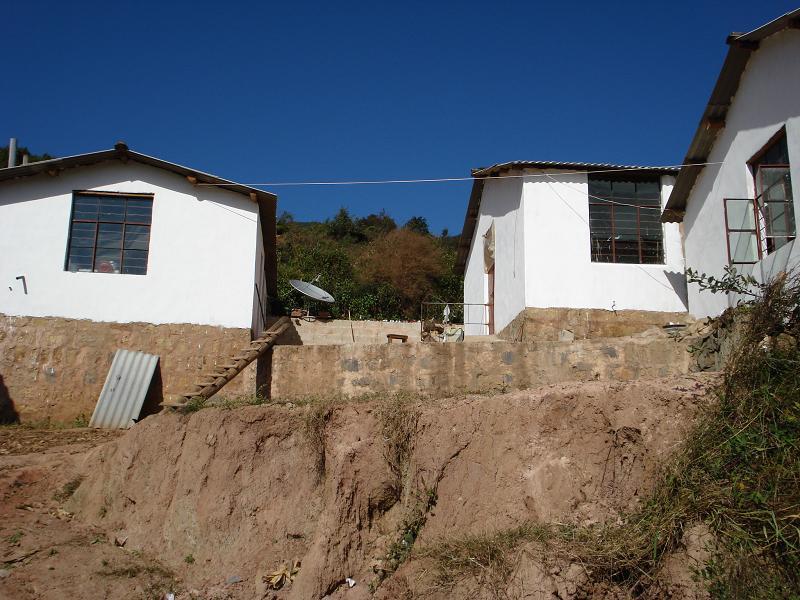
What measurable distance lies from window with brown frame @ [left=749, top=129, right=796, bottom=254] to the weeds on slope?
2356 mm

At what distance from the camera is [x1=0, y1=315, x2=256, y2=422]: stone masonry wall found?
1397 cm

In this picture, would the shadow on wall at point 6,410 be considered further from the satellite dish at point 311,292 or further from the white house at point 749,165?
the white house at point 749,165

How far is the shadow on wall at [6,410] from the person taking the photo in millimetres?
13812

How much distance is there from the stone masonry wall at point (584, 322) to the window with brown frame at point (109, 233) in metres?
8.18

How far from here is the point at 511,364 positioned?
11.6m

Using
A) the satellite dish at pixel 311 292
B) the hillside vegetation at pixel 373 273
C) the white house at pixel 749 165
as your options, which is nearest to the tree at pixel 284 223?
the hillside vegetation at pixel 373 273

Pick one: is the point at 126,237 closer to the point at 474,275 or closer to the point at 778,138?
the point at 474,275

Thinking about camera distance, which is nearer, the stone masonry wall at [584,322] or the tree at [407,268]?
the stone masonry wall at [584,322]

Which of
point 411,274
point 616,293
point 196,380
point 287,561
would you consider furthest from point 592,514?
point 411,274

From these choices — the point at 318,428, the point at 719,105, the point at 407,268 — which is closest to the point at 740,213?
the point at 719,105

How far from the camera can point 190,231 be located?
49.8ft

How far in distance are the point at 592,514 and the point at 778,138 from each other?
6.60 meters

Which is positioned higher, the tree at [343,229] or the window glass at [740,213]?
the tree at [343,229]

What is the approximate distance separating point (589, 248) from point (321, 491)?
8.44 metres
